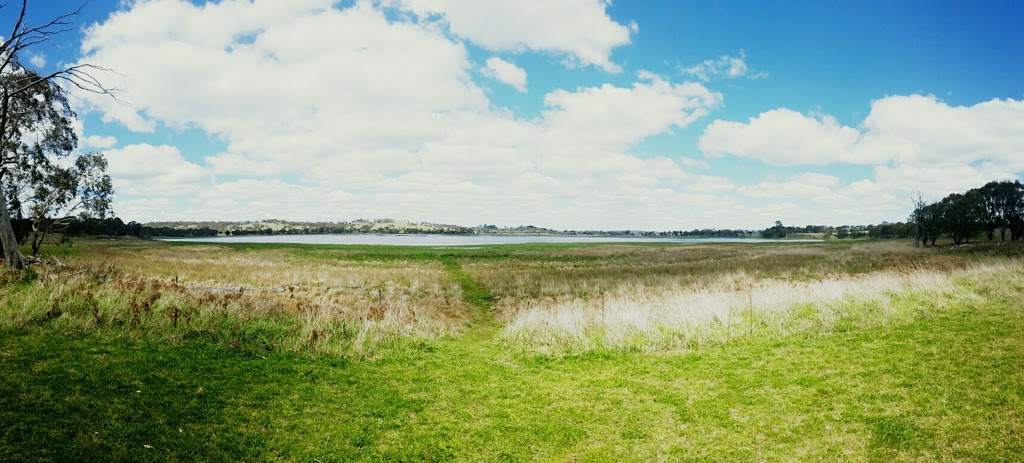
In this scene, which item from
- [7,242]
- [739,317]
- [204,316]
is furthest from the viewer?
[7,242]

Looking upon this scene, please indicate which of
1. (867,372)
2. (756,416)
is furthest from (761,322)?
(756,416)

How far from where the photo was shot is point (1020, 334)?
1134 cm

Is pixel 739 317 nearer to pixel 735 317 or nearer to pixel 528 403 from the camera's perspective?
pixel 735 317

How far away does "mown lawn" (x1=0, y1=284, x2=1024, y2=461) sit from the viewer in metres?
7.19

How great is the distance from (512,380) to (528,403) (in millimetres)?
1516

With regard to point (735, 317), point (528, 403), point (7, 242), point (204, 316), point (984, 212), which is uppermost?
point (984, 212)

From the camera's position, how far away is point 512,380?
11.4 metres

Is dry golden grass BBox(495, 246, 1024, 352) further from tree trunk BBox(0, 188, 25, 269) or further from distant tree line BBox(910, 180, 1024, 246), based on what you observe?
distant tree line BBox(910, 180, 1024, 246)

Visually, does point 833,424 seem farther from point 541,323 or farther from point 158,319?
point 158,319

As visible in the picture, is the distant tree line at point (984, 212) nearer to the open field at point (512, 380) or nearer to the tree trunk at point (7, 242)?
the open field at point (512, 380)

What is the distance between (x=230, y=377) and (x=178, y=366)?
1.18 m

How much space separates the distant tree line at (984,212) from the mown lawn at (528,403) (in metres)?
70.3

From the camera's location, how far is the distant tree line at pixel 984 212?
198 feet

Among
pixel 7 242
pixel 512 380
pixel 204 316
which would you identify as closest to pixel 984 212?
pixel 512 380
